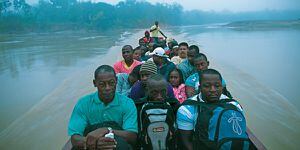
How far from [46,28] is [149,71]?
5449cm

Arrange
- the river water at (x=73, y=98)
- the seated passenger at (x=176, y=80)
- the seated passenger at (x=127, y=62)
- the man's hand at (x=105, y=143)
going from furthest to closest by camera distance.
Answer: the seated passenger at (x=127, y=62) < the river water at (x=73, y=98) < the seated passenger at (x=176, y=80) < the man's hand at (x=105, y=143)

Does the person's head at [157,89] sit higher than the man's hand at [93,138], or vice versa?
the person's head at [157,89]

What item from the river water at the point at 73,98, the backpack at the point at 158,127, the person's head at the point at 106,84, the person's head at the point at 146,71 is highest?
the person's head at the point at 106,84

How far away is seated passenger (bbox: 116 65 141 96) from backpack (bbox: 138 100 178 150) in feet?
5.11

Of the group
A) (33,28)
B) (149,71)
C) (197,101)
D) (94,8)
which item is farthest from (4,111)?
(94,8)

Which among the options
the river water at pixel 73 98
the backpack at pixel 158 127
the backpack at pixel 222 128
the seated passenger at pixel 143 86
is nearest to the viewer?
the backpack at pixel 222 128

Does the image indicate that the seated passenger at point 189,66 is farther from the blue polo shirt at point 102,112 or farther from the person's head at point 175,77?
the blue polo shirt at point 102,112

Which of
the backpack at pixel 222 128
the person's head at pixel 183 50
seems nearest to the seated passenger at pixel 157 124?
the backpack at pixel 222 128

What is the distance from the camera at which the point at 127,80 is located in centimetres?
465

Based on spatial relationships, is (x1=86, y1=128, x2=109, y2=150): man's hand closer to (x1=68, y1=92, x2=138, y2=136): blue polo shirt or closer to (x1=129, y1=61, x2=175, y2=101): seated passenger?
(x1=68, y1=92, x2=138, y2=136): blue polo shirt

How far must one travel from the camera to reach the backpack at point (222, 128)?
256 cm

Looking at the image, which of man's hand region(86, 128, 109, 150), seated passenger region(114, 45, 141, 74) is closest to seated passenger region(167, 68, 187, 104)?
seated passenger region(114, 45, 141, 74)

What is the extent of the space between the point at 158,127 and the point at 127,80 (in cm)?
186

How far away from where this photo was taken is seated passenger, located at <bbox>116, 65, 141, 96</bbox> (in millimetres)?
4508
